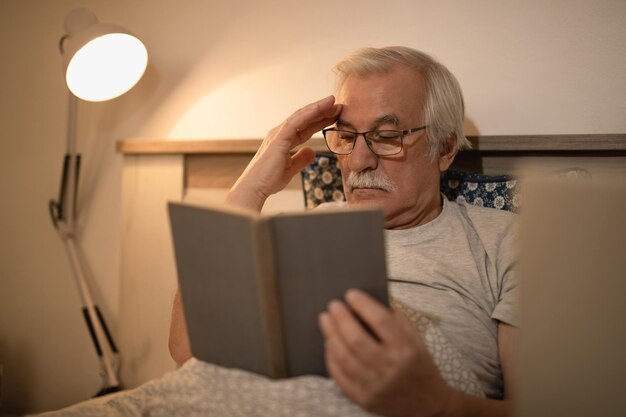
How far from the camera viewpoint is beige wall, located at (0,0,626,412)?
138 centimetres

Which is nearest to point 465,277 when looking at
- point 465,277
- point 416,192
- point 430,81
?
point 465,277

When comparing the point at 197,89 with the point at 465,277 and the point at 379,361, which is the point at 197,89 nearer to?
the point at 465,277

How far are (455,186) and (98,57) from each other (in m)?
1.07

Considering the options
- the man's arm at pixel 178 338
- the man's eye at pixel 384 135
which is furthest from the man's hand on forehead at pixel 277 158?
the man's arm at pixel 178 338

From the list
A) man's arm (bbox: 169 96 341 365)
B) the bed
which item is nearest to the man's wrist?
Answer: man's arm (bbox: 169 96 341 365)

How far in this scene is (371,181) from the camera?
121 centimetres

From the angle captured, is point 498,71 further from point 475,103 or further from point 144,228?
point 144,228

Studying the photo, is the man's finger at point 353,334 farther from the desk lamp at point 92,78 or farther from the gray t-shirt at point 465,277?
the desk lamp at point 92,78

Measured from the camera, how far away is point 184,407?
798 millimetres

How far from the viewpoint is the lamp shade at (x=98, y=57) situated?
4.94ft

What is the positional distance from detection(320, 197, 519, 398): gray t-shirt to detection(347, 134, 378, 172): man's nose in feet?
0.52

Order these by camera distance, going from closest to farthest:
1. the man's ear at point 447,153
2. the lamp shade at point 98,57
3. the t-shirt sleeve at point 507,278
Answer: the t-shirt sleeve at point 507,278 → the man's ear at point 447,153 → the lamp shade at point 98,57

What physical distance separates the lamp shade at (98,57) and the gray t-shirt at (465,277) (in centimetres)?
93

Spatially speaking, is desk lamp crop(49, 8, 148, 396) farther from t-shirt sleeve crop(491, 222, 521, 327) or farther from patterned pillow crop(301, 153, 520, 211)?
t-shirt sleeve crop(491, 222, 521, 327)
